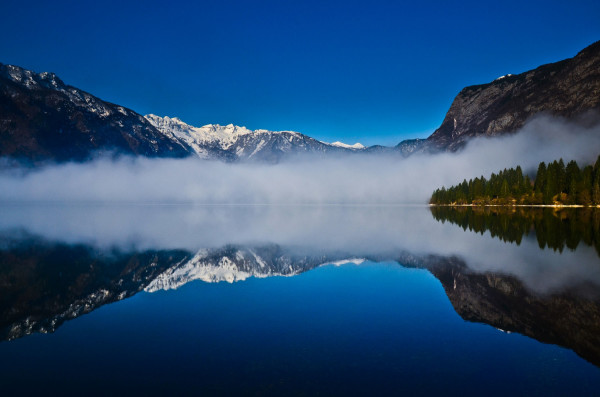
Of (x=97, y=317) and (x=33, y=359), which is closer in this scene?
(x=33, y=359)

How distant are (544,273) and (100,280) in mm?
32233

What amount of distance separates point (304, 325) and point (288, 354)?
359 cm

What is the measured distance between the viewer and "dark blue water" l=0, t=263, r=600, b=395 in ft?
35.8

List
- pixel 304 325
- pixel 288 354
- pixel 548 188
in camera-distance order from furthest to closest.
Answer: pixel 548 188, pixel 304 325, pixel 288 354

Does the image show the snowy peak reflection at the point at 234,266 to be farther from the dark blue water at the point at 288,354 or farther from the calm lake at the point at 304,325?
the dark blue water at the point at 288,354

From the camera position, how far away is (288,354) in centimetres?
1328

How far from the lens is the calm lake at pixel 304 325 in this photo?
11.2m

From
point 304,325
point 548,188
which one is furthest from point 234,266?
point 548,188

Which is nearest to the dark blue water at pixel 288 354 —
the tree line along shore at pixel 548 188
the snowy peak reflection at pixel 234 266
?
the snowy peak reflection at pixel 234 266

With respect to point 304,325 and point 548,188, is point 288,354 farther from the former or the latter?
point 548,188

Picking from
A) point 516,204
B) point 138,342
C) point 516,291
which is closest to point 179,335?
point 138,342

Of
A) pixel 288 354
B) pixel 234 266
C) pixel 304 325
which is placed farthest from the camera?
pixel 234 266

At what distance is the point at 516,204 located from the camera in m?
166

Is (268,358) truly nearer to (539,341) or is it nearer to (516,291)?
(539,341)
